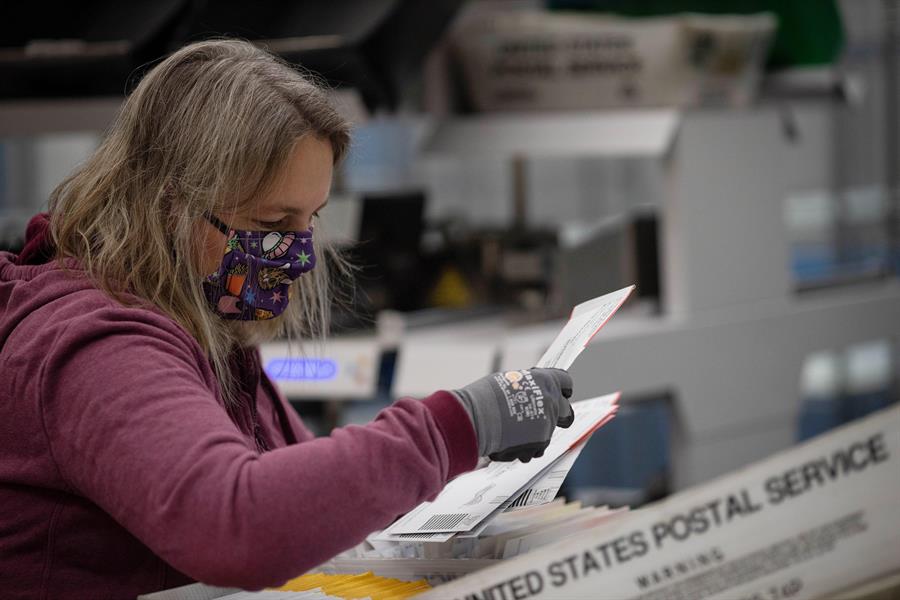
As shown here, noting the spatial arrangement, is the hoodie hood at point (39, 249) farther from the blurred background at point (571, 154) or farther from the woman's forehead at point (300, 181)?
the blurred background at point (571, 154)

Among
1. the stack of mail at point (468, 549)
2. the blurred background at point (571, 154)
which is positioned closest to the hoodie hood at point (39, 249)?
the stack of mail at point (468, 549)

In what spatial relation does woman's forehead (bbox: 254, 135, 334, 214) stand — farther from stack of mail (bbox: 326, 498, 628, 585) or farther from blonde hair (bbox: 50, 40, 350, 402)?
stack of mail (bbox: 326, 498, 628, 585)

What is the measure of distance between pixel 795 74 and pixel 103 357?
2422 millimetres

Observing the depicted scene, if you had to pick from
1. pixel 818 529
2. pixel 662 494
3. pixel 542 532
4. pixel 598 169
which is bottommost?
pixel 662 494

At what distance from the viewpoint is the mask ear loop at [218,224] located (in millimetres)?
1092

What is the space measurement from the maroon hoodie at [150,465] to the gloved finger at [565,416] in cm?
12

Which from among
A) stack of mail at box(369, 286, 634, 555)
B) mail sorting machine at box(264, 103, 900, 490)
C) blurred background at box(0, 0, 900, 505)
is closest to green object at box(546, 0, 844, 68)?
blurred background at box(0, 0, 900, 505)

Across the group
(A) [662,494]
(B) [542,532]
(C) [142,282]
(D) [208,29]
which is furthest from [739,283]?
(C) [142,282]

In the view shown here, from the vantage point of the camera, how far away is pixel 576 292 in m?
2.63

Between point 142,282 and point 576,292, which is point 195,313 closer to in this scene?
point 142,282

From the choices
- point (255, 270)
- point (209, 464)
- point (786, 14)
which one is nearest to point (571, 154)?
point (786, 14)

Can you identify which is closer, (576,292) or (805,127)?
(576,292)

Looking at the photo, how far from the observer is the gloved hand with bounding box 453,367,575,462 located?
98 centimetres

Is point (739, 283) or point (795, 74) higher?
point (795, 74)
